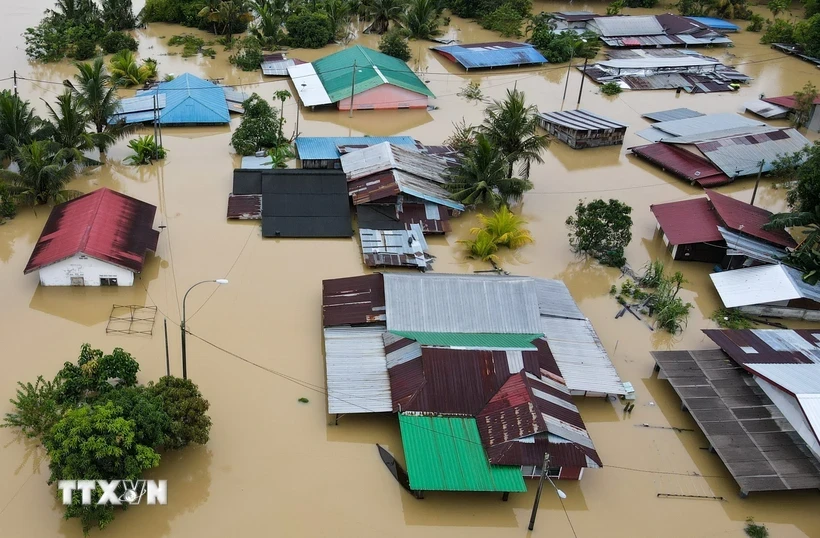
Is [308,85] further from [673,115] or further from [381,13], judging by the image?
[673,115]

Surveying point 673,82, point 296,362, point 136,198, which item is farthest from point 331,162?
point 673,82

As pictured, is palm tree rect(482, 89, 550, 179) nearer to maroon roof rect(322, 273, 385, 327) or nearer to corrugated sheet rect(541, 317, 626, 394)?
corrugated sheet rect(541, 317, 626, 394)

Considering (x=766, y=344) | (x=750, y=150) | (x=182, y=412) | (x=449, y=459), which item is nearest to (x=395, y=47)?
(x=750, y=150)

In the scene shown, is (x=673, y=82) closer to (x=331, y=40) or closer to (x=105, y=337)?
(x=331, y=40)

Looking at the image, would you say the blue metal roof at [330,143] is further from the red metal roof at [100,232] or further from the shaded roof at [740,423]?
the shaded roof at [740,423]

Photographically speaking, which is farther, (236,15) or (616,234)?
(236,15)
